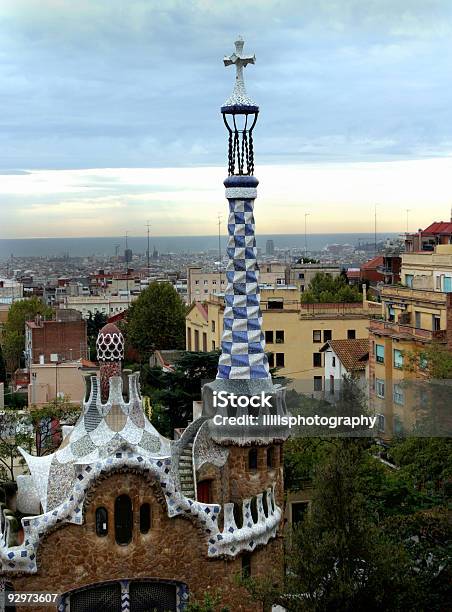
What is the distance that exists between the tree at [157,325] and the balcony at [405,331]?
1254 inches

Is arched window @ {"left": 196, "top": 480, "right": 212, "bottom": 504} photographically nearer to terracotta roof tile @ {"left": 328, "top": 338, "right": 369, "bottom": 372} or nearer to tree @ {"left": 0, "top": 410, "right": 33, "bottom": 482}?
tree @ {"left": 0, "top": 410, "right": 33, "bottom": 482}

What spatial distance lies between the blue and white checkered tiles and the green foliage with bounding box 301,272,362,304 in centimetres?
4714

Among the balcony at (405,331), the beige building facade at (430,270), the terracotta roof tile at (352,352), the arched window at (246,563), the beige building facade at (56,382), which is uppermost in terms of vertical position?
the beige building facade at (430,270)

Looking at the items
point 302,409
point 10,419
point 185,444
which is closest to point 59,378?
point 10,419

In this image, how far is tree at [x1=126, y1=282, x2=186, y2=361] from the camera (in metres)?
70.8

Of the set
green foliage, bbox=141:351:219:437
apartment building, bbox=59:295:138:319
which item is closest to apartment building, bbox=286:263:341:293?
apartment building, bbox=59:295:138:319

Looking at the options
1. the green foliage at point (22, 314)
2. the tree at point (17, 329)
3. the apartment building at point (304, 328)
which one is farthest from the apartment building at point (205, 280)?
the apartment building at point (304, 328)

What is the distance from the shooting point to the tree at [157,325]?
70.8 meters

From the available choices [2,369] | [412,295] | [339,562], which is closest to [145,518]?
[339,562]

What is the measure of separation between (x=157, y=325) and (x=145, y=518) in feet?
180

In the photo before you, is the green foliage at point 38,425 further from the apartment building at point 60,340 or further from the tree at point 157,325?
the tree at point 157,325

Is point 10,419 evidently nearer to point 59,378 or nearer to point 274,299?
point 59,378

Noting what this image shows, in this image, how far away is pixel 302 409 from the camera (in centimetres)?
2869

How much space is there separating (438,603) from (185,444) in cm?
509
